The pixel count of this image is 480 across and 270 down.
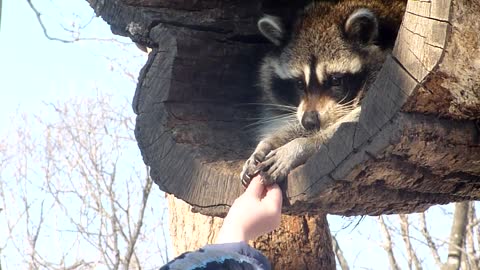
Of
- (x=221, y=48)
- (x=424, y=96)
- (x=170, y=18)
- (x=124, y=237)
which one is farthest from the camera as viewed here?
(x=124, y=237)

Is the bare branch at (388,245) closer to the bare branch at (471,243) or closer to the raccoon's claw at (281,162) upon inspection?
the bare branch at (471,243)

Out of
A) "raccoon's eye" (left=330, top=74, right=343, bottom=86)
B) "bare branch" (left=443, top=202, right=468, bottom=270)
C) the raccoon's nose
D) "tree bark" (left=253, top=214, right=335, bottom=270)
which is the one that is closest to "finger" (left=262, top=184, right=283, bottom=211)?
the raccoon's nose

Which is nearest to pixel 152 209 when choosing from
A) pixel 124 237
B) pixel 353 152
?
pixel 124 237

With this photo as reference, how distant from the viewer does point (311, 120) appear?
2996mm

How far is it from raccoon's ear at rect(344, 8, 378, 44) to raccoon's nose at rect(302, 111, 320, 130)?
0.46m

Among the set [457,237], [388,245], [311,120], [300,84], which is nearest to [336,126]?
[311,120]

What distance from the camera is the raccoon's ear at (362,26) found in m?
3.22

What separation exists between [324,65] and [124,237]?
6.43 metres

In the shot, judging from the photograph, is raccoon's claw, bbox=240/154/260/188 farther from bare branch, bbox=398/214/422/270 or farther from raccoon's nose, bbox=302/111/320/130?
bare branch, bbox=398/214/422/270

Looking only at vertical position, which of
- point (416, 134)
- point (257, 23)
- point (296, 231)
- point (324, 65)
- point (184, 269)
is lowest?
point (184, 269)

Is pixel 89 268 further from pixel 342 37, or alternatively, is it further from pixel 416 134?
pixel 416 134

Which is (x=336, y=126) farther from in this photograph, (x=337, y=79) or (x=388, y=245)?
(x=388, y=245)

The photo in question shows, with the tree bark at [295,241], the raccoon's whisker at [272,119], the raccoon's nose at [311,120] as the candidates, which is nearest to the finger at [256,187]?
the raccoon's nose at [311,120]

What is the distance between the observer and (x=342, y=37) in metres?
3.34
